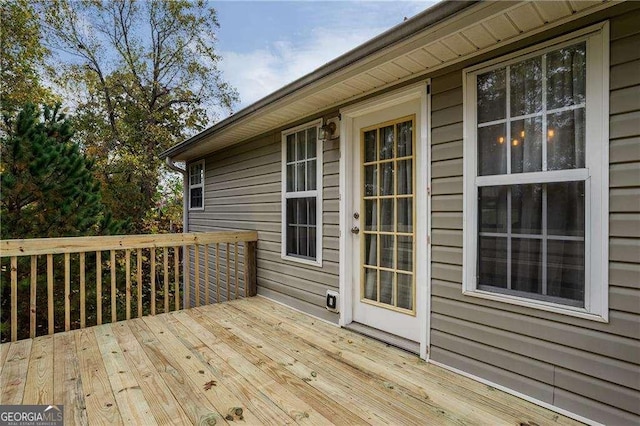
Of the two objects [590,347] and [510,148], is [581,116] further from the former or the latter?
[590,347]

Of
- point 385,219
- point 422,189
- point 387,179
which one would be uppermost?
point 387,179

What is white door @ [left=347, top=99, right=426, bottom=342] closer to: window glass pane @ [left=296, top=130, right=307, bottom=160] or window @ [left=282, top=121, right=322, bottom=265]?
window @ [left=282, top=121, right=322, bottom=265]

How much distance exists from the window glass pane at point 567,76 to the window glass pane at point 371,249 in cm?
166

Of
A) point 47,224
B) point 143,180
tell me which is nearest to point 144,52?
point 143,180

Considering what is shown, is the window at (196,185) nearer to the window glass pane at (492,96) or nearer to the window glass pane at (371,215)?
the window glass pane at (371,215)

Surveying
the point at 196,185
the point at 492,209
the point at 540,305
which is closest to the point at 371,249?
the point at 492,209

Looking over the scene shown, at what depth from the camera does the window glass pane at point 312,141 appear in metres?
3.58

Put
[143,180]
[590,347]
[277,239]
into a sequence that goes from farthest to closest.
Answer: [143,180] → [277,239] → [590,347]

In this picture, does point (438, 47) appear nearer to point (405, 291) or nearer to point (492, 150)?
point (492, 150)

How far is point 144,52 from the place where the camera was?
1115 centimetres

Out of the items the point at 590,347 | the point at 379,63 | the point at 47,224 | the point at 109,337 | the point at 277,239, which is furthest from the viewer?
the point at 47,224

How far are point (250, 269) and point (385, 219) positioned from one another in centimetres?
235

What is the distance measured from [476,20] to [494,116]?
621 mm

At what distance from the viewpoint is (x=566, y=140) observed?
1.79 metres
